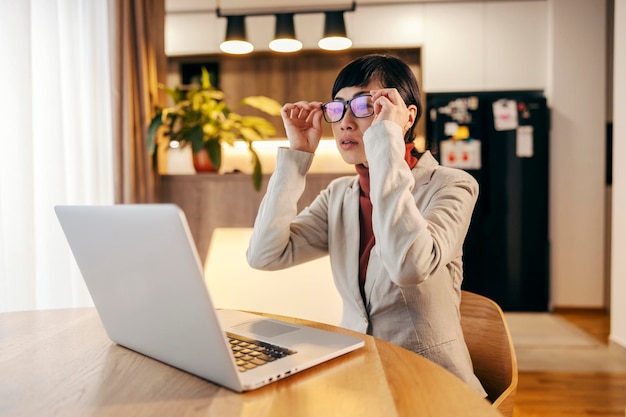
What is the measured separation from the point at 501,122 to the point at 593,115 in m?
0.76

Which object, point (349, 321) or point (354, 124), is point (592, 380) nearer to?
point (349, 321)

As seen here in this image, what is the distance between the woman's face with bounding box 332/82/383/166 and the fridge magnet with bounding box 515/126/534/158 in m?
3.64

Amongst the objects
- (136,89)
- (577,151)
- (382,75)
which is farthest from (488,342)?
(577,151)

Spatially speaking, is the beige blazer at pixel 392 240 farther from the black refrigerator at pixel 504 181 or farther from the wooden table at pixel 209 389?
the black refrigerator at pixel 504 181

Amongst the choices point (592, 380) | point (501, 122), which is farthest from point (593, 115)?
point (592, 380)

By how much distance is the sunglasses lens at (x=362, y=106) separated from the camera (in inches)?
48.6

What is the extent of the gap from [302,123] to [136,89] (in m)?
2.11

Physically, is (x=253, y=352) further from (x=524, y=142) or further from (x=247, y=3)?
(x=247, y=3)

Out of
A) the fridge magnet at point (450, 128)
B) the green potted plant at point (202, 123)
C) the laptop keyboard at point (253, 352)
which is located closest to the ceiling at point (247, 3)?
the fridge magnet at point (450, 128)

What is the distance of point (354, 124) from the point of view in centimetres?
127

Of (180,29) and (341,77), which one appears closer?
(341,77)

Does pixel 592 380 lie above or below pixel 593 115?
below

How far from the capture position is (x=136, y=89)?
323cm

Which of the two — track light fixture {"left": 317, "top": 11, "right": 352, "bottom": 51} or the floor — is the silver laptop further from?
track light fixture {"left": 317, "top": 11, "right": 352, "bottom": 51}
